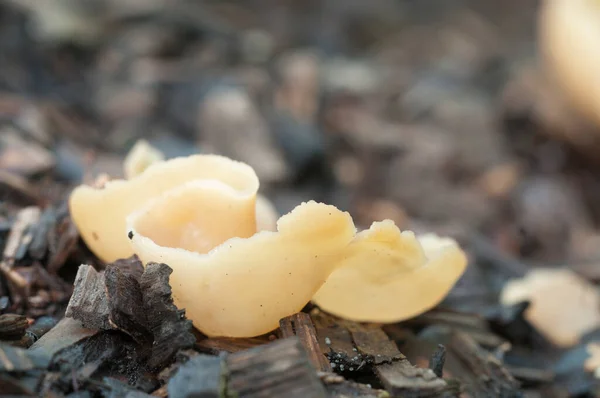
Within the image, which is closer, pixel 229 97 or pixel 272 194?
pixel 272 194

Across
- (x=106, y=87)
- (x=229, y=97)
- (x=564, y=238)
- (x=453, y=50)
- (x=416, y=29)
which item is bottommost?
(x=564, y=238)

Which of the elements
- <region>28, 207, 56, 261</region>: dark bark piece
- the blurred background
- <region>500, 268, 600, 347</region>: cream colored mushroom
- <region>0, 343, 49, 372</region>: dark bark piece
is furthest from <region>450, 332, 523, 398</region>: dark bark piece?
<region>28, 207, 56, 261</region>: dark bark piece

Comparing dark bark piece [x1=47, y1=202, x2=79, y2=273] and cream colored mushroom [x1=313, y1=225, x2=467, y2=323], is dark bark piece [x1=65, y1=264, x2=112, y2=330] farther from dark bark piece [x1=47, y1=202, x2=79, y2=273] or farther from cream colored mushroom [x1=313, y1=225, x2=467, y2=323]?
cream colored mushroom [x1=313, y1=225, x2=467, y2=323]

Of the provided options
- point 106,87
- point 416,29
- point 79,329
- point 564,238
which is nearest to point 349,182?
point 564,238

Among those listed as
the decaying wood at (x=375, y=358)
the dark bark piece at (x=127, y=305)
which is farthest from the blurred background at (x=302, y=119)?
the decaying wood at (x=375, y=358)

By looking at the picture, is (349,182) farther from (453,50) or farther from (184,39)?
(453,50)

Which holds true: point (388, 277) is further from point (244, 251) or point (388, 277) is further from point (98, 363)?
point (98, 363)
